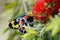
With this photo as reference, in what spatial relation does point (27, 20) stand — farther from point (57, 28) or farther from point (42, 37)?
point (57, 28)

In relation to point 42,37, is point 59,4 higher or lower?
higher

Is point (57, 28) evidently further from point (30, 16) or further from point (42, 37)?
point (30, 16)

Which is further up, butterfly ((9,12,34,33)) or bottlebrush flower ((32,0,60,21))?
bottlebrush flower ((32,0,60,21))

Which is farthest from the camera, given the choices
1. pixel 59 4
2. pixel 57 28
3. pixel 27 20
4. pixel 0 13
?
pixel 0 13

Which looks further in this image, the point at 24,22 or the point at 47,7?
the point at 24,22

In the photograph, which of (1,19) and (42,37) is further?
(1,19)

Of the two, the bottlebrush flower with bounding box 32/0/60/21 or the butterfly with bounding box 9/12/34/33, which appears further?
the butterfly with bounding box 9/12/34/33

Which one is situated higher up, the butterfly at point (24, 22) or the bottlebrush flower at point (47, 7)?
the bottlebrush flower at point (47, 7)

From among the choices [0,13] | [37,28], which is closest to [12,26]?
[37,28]

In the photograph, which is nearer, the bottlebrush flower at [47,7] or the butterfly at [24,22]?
the bottlebrush flower at [47,7]

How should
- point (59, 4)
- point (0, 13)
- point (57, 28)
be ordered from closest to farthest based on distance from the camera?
point (57, 28) → point (59, 4) → point (0, 13)
